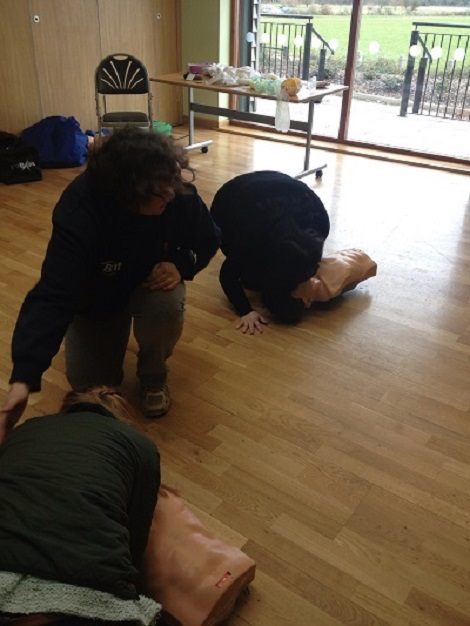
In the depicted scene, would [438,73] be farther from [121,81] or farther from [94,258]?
[94,258]

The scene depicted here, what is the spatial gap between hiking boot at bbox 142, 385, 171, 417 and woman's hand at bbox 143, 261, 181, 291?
0.36 metres

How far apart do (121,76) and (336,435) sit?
3.49 metres

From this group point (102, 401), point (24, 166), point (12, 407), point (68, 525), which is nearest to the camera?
point (68, 525)

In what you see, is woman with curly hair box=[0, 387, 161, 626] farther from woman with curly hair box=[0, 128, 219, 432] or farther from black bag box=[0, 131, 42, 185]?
black bag box=[0, 131, 42, 185]

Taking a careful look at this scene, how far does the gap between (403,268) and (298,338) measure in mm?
921

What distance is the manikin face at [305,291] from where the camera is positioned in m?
2.50

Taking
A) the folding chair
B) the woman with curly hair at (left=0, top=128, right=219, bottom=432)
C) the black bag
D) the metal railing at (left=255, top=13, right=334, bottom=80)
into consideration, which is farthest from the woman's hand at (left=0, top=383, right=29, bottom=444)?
the metal railing at (left=255, top=13, right=334, bottom=80)

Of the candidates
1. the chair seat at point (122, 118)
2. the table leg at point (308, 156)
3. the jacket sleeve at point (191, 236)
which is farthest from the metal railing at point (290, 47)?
the jacket sleeve at point (191, 236)

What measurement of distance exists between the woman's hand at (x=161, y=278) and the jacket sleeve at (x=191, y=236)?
2.2 inches

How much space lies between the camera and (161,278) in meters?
1.82

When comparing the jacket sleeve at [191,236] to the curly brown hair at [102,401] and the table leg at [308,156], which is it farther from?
the table leg at [308,156]

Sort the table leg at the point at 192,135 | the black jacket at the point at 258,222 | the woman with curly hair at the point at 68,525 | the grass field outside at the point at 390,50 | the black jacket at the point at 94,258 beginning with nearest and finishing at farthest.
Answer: the woman with curly hair at the point at 68,525 → the black jacket at the point at 94,258 → the black jacket at the point at 258,222 → the grass field outside at the point at 390,50 → the table leg at the point at 192,135

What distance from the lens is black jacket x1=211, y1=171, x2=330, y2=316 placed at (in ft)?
7.88

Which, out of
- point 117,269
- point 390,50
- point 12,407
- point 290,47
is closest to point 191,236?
point 117,269
